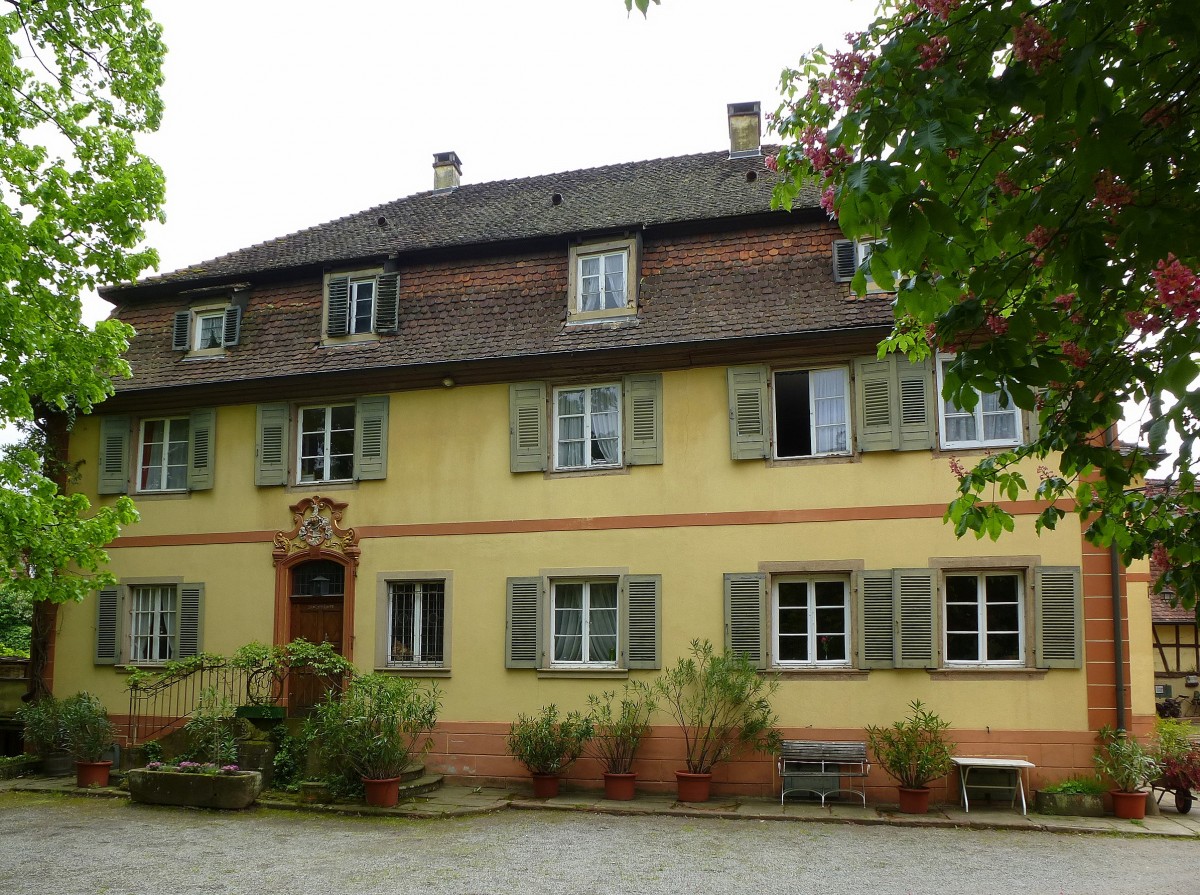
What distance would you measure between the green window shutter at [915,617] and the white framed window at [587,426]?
4113 millimetres

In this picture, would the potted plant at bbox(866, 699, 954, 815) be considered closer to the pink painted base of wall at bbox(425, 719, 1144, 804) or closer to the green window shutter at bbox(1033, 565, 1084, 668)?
the pink painted base of wall at bbox(425, 719, 1144, 804)

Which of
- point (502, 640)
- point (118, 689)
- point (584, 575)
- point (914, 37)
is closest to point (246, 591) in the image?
point (118, 689)

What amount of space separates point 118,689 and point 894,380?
12013 millimetres

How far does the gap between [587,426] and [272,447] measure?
4.83 metres

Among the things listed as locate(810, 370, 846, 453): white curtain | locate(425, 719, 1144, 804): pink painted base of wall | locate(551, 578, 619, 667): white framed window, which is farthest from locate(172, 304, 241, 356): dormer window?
locate(810, 370, 846, 453): white curtain

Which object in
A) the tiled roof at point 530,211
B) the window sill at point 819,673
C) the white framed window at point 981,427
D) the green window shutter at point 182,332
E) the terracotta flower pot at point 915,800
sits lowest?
the terracotta flower pot at point 915,800

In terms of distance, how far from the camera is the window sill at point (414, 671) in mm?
15602

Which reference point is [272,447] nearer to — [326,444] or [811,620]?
[326,444]

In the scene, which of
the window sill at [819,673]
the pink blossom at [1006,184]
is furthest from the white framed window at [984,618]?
the pink blossom at [1006,184]

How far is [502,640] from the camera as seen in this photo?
15.5 metres

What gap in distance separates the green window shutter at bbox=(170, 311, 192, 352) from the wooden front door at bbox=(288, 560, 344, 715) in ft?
13.6

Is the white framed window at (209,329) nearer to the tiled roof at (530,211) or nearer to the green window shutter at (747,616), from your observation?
the tiled roof at (530,211)

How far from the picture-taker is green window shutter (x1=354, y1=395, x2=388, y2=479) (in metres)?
16.4

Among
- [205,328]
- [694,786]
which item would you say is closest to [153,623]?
[205,328]
